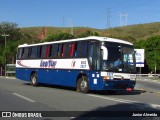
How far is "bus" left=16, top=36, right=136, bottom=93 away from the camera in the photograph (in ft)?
Result: 71.2

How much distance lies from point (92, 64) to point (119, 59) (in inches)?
56.6

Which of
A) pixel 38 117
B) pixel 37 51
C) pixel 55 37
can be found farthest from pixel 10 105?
pixel 55 37

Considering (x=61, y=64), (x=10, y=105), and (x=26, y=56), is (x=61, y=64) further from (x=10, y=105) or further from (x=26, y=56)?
(x=10, y=105)

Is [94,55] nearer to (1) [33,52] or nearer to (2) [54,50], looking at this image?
(2) [54,50]

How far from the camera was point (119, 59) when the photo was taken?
72.4 ft

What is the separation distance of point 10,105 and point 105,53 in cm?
717

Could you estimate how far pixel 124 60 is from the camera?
22.3 m

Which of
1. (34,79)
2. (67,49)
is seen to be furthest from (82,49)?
(34,79)

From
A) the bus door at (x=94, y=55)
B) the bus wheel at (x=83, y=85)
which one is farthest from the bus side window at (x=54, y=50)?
the bus door at (x=94, y=55)

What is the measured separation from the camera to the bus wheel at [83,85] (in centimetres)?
2262

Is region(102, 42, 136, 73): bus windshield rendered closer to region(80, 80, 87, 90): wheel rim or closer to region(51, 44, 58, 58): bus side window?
region(80, 80, 87, 90): wheel rim

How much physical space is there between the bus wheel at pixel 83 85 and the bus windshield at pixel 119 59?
1.65 metres

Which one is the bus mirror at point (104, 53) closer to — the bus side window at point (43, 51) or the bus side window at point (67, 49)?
the bus side window at point (67, 49)

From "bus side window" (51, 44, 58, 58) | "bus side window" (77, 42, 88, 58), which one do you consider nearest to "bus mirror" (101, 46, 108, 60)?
"bus side window" (77, 42, 88, 58)
